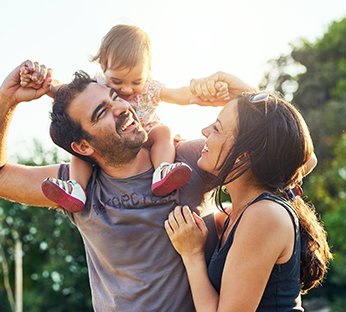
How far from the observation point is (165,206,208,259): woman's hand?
6.15 ft

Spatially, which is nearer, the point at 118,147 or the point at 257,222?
the point at 257,222

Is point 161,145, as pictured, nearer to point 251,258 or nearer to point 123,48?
point 123,48

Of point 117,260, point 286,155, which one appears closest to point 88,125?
point 117,260

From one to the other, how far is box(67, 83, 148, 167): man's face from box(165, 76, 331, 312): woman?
439mm

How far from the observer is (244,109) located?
1.88 metres

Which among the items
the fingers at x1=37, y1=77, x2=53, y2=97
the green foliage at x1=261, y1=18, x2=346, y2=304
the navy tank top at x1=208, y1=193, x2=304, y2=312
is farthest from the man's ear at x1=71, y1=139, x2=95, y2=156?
the green foliage at x1=261, y1=18, x2=346, y2=304

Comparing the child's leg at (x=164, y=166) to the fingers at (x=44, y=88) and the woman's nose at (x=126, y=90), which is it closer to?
the woman's nose at (x=126, y=90)

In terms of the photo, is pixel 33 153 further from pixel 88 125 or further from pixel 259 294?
pixel 259 294

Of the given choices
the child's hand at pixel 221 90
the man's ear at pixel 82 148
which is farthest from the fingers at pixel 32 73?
the child's hand at pixel 221 90

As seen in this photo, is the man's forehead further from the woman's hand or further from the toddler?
the woman's hand

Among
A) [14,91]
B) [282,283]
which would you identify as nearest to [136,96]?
[14,91]

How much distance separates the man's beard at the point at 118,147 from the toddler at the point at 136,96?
163mm

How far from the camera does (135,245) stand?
2045mm

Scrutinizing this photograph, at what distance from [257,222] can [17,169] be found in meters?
1.54
